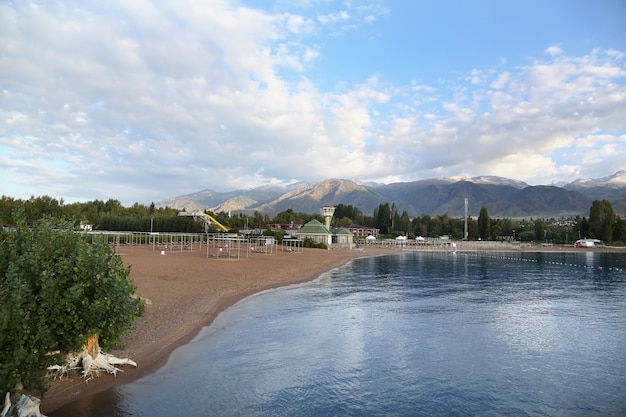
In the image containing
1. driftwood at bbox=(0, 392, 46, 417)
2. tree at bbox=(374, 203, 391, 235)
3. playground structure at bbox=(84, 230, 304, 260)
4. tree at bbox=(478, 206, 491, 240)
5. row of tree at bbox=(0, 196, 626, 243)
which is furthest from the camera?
tree at bbox=(374, 203, 391, 235)

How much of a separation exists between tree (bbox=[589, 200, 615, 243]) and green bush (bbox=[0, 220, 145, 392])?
15699 cm

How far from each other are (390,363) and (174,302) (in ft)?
43.8

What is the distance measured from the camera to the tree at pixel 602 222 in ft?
438

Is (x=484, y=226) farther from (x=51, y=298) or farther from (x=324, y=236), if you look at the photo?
(x=51, y=298)

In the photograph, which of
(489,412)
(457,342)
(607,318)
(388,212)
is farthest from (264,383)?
(388,212)

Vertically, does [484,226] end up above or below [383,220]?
below

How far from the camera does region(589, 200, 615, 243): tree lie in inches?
5252

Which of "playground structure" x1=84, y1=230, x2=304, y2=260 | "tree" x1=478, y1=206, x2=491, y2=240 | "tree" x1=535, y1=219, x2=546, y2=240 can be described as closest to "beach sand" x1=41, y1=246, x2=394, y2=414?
"playground structure" x1=84, y1=230, x2=304, y2=260

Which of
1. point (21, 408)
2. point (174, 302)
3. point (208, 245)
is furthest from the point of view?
point (208, 245)

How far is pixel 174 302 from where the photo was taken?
2356 centimetres

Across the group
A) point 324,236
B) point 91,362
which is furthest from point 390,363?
point 324,236

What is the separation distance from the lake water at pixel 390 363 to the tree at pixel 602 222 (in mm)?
127276

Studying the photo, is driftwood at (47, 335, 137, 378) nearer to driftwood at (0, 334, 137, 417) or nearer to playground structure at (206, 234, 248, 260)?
driftwood at (0, 334, 137, 417)

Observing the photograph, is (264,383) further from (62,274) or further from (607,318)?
(607,318)
